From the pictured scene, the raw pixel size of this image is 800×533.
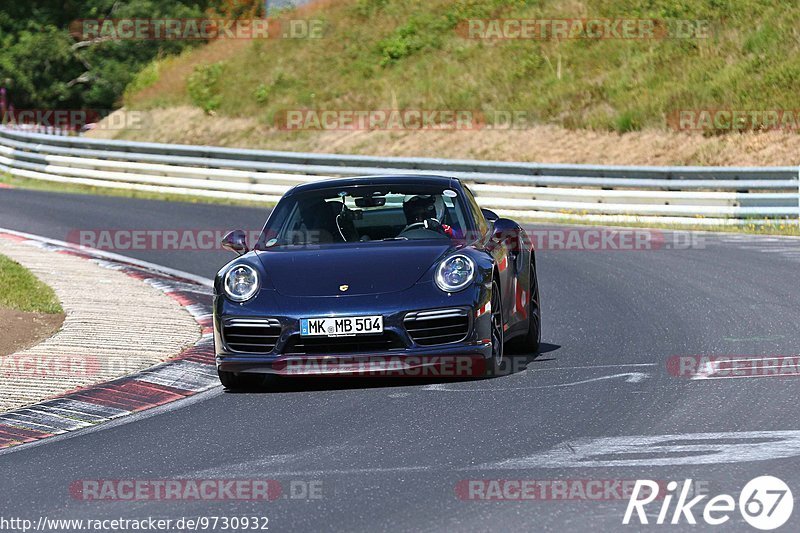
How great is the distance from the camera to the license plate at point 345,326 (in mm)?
8477

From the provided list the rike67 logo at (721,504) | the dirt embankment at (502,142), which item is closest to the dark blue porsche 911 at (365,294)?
the rike67 logo at (721,504)

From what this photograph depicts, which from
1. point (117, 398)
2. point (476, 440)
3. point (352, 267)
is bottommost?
point (117, 398)

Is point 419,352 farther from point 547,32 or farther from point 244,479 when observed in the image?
point 547,32

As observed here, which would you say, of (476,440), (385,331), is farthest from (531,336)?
(476,440)

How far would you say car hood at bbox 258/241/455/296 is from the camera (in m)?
8.67

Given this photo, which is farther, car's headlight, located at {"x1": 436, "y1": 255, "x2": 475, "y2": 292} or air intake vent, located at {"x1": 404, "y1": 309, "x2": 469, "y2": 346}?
car's headlight, located at {"x1": 436, "y1": 255, "x2": 475, "y2": 292}

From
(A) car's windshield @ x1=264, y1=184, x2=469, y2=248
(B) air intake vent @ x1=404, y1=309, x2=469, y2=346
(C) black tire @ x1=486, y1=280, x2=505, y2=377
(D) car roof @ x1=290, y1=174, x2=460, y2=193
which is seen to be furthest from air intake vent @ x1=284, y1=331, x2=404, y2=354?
(D) car roof @ x1=290, y1=174, x2=460, y2=193

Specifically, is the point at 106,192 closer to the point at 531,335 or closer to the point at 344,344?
the point at 531,335

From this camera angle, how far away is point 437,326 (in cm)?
855

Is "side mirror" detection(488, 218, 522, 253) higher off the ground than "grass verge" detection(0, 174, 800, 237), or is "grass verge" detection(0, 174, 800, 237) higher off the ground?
"side mirror" detection(488, 218, 522, 253)

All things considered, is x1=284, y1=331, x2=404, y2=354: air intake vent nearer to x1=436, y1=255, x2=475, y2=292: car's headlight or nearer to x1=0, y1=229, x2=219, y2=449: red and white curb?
x1=436, y1=255, x2=475, y2=292: car's headlight

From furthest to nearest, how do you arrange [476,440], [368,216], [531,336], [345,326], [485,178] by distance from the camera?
[485,178]
[531,336]
[368,216]
[345,326]
[476,440]

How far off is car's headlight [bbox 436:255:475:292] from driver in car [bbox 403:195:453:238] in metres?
0.82

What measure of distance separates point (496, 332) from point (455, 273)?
20.0 inches
